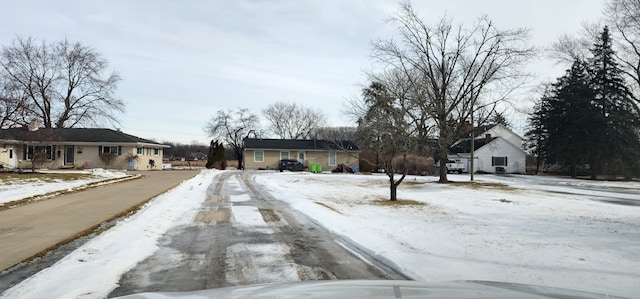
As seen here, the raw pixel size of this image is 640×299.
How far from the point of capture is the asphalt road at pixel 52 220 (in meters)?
6.61

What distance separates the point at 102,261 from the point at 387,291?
4.38 m

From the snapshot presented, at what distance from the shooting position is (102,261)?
570 cm

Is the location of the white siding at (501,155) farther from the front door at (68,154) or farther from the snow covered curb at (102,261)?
the snow covered curb at (102,261)

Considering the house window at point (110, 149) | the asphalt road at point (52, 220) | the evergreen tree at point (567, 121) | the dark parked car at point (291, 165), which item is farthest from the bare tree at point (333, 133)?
the asphalt road at point (52, 220)

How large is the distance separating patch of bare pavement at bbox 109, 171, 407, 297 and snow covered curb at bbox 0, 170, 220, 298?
195 mm

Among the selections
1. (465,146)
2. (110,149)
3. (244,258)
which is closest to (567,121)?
(465,146)

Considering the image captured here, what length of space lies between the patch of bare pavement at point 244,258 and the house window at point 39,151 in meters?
23.1

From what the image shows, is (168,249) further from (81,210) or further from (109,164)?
(109,164)

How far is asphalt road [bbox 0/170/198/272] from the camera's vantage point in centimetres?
661

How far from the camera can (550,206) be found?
14172 millimetres

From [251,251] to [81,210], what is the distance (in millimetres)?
6848

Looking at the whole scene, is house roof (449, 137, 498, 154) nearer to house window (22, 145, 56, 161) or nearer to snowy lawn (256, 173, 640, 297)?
snowy lawn (256, 173, 640, 297)

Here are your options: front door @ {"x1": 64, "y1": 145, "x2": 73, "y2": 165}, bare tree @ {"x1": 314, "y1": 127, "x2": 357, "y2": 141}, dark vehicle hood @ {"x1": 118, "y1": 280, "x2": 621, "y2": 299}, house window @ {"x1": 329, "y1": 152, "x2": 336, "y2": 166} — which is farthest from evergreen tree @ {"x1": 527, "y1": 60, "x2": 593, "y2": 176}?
front door @ {"x1": 64, "y1": 145, "x2": 73, "y2": 165}

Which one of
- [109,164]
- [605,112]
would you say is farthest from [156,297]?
[605,112]
